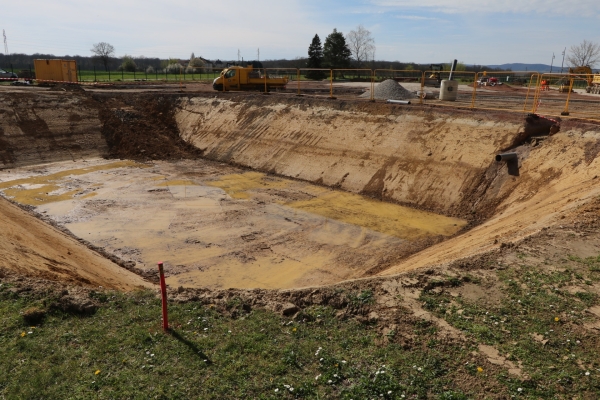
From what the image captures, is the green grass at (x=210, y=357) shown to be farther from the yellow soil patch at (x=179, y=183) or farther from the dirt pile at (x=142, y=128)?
the dirt pile at (x=142, y=128)

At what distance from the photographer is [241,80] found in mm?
31250

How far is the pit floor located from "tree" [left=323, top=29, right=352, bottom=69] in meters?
45.2

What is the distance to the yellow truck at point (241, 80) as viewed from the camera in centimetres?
3086

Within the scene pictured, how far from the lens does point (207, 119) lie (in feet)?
87.5

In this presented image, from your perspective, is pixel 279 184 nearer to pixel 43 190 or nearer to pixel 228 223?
pixel 228 223

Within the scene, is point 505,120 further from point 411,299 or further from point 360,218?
point 411,299

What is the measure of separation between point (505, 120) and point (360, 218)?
7674 mm

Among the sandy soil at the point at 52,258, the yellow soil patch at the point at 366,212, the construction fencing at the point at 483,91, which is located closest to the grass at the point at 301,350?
the sandy soil at the point at 52,258

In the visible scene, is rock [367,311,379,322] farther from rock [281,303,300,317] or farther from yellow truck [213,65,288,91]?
yellow truck [213,65,288,91]

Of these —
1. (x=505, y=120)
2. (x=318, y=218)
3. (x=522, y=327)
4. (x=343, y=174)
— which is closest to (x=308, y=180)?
(x=343, y=174)

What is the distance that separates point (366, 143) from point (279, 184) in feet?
14.7

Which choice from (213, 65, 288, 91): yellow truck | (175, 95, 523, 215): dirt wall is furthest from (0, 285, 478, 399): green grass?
(213, 65, 288, 91): yellow truck

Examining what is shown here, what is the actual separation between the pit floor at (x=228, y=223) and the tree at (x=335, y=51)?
148 ft

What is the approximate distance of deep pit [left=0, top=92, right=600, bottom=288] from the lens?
37.1ft
